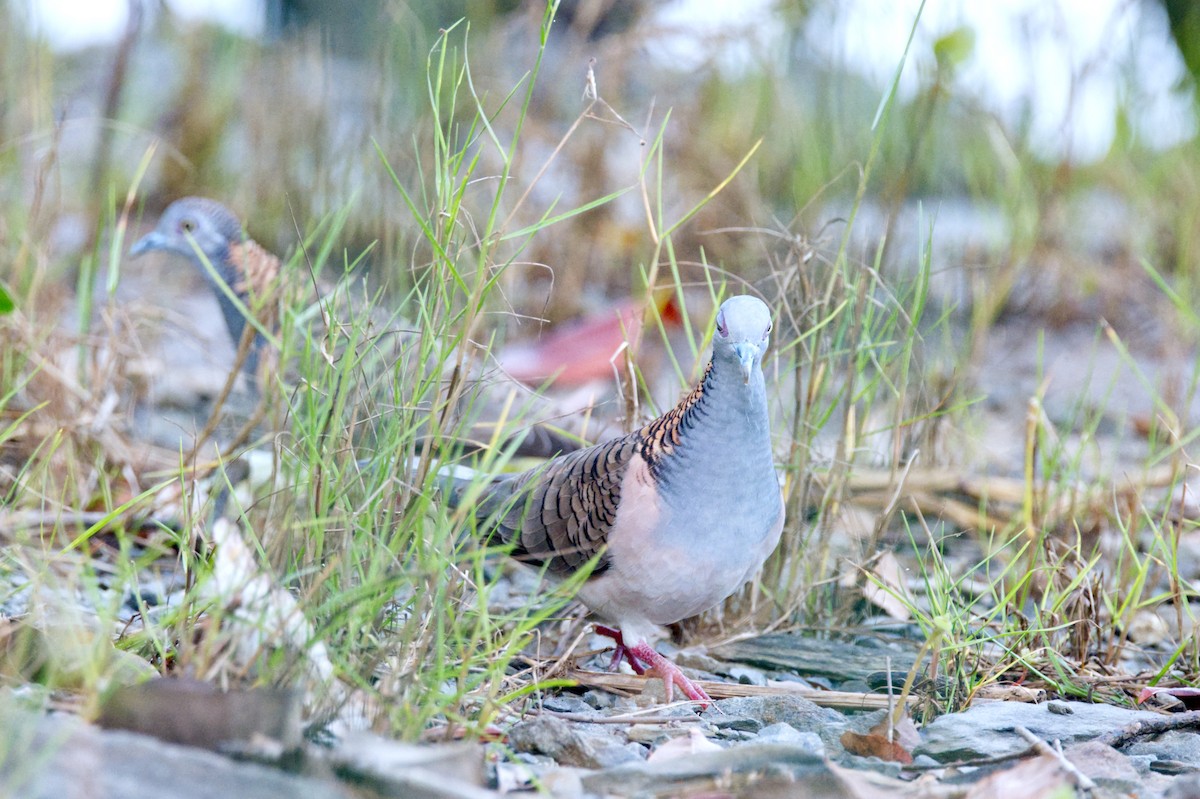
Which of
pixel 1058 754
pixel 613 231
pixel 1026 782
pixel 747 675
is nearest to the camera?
pixel 1026 782

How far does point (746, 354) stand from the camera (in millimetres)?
2256

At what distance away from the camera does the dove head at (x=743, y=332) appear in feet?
7.45

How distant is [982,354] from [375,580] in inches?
145

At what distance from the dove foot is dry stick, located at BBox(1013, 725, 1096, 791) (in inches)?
24.3

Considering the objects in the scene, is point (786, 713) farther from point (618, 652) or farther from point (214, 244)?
point (214, 244)

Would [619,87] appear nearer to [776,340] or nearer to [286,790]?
[776,340]

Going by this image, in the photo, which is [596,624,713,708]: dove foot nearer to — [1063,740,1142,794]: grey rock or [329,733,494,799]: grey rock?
[1063,740,1142,794]: grey rock

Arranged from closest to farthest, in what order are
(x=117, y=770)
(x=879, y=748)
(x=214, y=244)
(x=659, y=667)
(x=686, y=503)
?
(x=117, y=770)
(x=879, y=748)
(x=686, y=503)
(x=659, y=667)
(x=214, y=244)

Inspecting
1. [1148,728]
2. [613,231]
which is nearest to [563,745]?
[1148,728]

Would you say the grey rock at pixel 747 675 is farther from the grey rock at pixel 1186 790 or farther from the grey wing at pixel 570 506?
the grey rock at pixel 1186 790

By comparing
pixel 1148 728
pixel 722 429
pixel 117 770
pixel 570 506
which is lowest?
pixel 117 770

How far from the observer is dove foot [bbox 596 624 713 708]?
246 centimetres

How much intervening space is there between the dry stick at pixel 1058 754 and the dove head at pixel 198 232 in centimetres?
296

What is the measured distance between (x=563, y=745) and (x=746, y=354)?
2.50 ft
